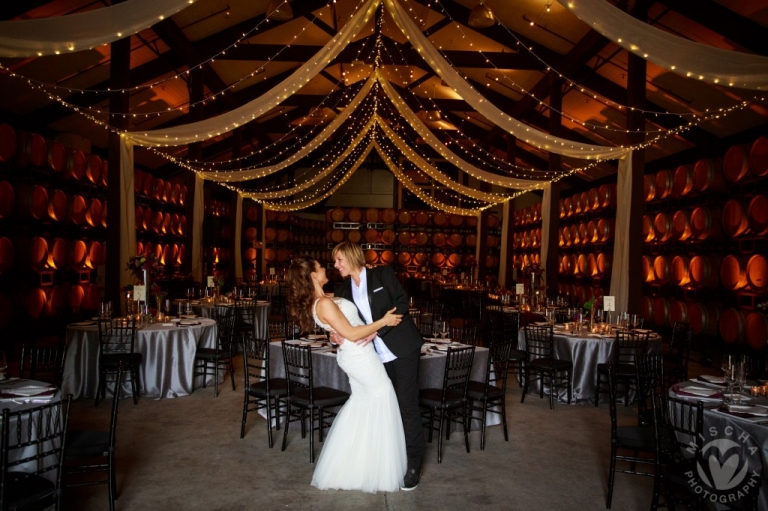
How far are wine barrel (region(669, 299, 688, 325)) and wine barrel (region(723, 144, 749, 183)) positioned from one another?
6.36 ft

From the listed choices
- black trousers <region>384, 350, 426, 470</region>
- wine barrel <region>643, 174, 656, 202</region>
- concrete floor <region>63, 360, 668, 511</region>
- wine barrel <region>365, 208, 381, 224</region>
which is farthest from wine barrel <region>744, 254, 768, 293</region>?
wine barrel <region>365, 208, 381, 224</region>

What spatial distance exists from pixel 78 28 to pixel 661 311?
331 inches

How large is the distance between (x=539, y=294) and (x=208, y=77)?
696 cm

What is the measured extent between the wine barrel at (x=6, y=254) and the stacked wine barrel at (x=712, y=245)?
8.78 m

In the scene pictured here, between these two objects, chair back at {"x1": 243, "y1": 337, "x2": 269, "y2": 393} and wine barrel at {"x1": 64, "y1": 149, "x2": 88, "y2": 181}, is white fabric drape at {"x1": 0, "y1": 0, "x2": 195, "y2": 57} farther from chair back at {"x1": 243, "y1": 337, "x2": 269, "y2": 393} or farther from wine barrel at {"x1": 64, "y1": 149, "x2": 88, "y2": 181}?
wine barrel at {"x1": 64, "y1": 149, "x2": 88, "y2": 181}

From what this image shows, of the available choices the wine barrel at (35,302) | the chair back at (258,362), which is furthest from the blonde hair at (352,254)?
the wine barrel at (35,302)

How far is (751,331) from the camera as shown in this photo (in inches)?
274

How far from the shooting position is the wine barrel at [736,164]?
714 cm

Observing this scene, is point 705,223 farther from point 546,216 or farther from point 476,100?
point 476,100

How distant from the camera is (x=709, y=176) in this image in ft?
26.1

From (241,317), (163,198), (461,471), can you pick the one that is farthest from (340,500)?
(163,198)

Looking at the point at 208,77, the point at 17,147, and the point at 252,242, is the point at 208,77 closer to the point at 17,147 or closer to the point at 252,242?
the point at 17,147

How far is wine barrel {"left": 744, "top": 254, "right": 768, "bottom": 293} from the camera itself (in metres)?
6.91

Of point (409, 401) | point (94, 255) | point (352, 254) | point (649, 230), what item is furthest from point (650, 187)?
point (94, 255)
